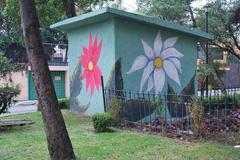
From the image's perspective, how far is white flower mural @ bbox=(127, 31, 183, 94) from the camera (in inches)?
495

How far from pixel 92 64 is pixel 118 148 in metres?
6.22

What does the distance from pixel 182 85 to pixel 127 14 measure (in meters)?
3.83

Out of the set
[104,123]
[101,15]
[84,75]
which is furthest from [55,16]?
[104,123]

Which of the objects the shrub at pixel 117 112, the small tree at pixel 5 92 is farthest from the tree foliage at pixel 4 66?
the shrub at pixel 117 112

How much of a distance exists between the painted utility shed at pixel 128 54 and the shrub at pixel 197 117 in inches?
160

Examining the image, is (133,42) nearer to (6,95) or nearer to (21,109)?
(6,95)

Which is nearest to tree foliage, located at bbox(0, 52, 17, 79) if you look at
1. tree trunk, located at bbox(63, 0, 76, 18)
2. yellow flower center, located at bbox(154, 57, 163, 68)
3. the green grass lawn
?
the green grass lawn

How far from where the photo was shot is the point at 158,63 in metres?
12.9

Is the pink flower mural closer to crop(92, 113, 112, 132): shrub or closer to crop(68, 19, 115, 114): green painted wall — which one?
crop(68, 19, 115, 114): green painted wall

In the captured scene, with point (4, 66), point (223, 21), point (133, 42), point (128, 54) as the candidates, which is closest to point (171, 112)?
point (128, 54)

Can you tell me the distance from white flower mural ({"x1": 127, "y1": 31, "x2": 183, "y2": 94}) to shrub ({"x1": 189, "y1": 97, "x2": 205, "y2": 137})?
421 cm

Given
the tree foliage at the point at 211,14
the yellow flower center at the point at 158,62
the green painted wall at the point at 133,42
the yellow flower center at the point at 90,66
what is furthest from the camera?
the tree foliage at the point at 211,14

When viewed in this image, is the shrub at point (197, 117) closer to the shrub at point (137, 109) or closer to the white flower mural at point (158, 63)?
the shrub at point (137, 109)

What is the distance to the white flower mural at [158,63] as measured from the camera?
41.3 feet
